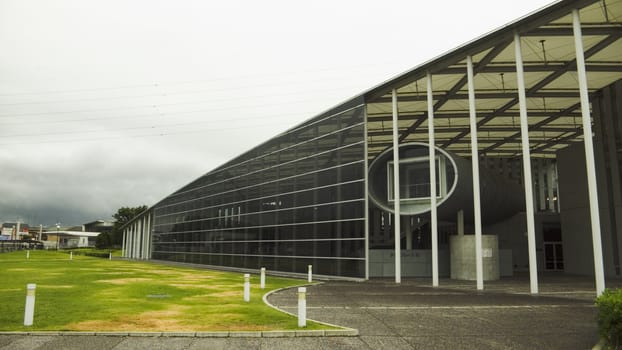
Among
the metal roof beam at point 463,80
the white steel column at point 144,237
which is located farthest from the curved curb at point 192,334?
the white steel column at point 144,237

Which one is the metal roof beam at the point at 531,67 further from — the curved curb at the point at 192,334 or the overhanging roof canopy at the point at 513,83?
the curved curb at the point at 192,334

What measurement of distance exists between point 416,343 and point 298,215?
26056 millimetres

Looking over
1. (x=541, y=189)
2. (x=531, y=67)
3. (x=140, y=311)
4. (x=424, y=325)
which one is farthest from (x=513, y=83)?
(x=541, y=189)

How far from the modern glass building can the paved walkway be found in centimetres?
495

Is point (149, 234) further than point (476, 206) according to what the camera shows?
Yes

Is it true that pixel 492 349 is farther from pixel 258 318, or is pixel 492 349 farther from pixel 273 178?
pixel 273 178

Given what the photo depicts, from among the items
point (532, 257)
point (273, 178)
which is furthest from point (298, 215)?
point (532, 257)

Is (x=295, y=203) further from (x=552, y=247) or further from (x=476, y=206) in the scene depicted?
(x=552, y=247)

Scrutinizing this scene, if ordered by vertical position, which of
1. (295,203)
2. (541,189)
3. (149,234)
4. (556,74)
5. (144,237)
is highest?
(556,74)

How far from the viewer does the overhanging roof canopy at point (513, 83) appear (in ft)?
72.4

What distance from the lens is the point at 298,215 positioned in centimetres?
3519

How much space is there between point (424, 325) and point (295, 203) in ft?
80.5

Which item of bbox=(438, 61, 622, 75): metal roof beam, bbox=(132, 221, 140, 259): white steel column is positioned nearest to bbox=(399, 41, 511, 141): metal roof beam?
bbox=(438, 61, 622, 75): metal roof beam

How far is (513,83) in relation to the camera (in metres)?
29.9
